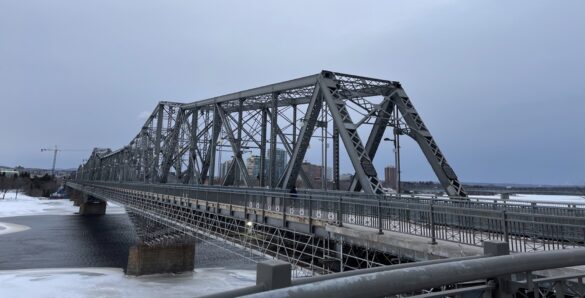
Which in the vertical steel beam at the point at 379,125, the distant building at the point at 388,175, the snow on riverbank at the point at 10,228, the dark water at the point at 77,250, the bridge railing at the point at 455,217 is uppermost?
the vertical steel beam at the point at 379,125

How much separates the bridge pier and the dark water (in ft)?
10.9

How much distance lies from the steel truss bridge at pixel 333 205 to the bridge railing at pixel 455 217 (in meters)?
0.04

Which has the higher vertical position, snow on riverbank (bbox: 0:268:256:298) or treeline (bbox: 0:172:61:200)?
treeline (bbox: 0:172:61:200)

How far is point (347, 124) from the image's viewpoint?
20.1m

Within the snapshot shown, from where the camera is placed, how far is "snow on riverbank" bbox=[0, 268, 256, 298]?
27.7 m

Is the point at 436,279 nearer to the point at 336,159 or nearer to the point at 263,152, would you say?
the point at 336,159

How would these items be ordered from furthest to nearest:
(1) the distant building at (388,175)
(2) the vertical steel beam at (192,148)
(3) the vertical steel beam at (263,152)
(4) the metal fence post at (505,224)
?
(2) the vertical steel beam at (192,148) → (1) the distant building at (388,175) → (3) the vertical steel beam at (263,152) → (4) the metal fence post at (505,224)

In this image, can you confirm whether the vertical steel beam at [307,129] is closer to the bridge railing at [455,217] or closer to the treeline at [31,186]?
the bridge railing at [455,217]

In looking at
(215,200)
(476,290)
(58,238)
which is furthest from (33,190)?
(476,290)

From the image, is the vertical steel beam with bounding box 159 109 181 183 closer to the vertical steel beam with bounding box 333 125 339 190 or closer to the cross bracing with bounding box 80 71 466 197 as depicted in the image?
the cross bracing with bounding box 80 71 466 197

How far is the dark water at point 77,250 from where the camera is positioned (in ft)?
132

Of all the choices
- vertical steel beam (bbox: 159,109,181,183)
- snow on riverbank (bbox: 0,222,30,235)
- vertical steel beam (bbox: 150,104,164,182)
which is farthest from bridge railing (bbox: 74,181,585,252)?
snow on riverbank (bbox: 0,222,30,235)

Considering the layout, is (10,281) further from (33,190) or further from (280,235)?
(33,190)

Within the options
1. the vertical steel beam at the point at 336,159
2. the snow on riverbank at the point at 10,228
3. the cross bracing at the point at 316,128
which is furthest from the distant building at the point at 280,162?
the snow on riverbank at the point at 10,228
